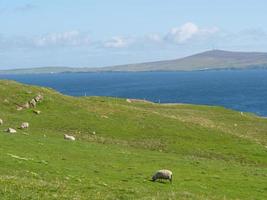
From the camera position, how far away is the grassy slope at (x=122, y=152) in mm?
29542

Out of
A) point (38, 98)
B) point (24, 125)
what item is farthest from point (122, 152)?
point (38, 98)

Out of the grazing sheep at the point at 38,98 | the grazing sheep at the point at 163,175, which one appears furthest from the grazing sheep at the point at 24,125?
the grazing sheep at the point at 163,175

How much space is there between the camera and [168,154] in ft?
181

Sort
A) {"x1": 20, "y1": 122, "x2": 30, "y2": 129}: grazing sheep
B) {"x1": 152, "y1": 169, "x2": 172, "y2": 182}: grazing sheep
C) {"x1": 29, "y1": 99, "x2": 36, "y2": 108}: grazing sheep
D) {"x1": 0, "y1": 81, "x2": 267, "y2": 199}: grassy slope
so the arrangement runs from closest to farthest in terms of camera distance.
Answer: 1. {"x1": 0, "y1": 81, "x2": 267, "y2": 199}: grassy slope
2. {"x1": 152, "y1": 169, "x2": 172, "y2": 182}: grazing sheep
3. {"x1": 20, "y1": 122, "x2": 30, "y2": 129}: grazing sheep
4. {"x1": 29, "y1": 99, "x2": 36, "y2": 108}: grazing sheep

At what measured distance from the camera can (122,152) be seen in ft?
169

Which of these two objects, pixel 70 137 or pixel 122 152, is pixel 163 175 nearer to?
pixel 122 152

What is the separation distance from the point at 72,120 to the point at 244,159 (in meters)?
23.1

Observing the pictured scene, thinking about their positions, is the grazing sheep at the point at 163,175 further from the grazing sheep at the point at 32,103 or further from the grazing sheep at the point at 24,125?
the grazing sheep at the point at 32,103

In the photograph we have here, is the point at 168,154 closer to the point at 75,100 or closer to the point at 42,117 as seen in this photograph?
the point at 42,117

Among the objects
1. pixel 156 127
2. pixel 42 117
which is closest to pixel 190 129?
pixel 156 127

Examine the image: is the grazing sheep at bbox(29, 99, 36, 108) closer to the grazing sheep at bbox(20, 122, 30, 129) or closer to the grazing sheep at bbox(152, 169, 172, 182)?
the grazing sheep at bbox(20, 122, 30, 129)

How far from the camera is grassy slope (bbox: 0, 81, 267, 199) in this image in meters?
29.5

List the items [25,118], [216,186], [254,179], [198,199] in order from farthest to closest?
[25,118]
[254,179]
[216,186]
[198,199]

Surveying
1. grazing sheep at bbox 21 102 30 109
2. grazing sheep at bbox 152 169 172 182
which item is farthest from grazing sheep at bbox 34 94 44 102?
grazing sheep at bbox 152 169 172 182
